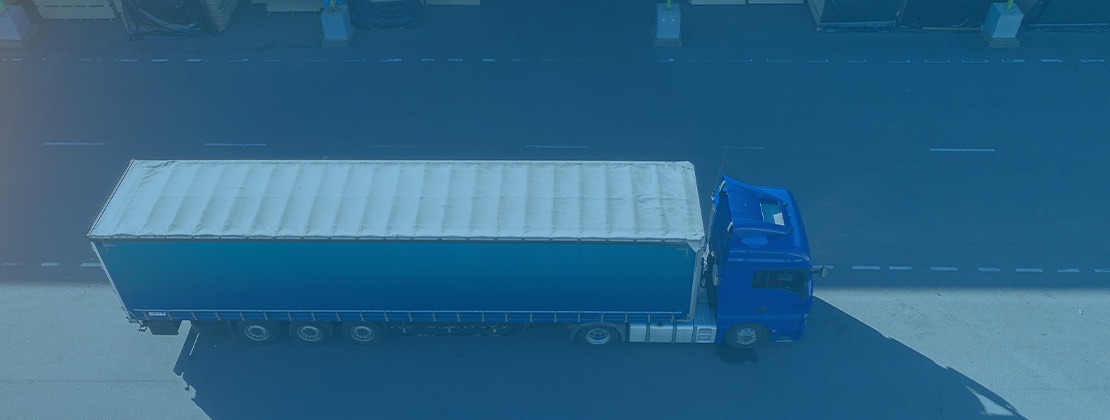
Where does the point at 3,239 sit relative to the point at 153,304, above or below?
below

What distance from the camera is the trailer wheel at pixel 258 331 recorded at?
18031 mm

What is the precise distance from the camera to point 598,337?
18422 mm

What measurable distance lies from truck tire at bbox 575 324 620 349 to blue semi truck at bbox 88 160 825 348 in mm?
59

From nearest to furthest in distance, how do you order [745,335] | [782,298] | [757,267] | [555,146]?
[757,267] < [782,298] < [745,335] < [555,146]

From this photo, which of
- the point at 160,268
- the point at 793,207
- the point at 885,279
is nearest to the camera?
the point at 160,268

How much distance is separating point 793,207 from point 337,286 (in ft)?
32.4

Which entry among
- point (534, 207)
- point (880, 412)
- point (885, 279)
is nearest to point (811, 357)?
point (880, 412)

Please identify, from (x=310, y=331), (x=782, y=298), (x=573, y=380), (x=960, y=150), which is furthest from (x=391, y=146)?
(x=960, y=150)

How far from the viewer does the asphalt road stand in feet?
58.3

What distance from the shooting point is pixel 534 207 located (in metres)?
16.7

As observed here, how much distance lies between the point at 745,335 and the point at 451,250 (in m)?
6.95

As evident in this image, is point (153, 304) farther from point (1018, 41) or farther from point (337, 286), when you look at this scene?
point (1018, 41)

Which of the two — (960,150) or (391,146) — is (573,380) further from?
(960,150)

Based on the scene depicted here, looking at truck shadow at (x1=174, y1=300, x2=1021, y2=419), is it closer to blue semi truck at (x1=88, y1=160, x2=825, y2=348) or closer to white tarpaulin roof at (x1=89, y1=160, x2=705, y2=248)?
blue semi truck at (x1=88, y1=160, x2=825, y2=348)
